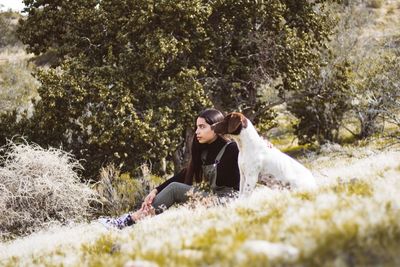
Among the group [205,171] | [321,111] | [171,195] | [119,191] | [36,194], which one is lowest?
[119,191]

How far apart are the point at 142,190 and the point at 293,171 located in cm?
1001

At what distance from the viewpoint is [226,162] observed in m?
8.59

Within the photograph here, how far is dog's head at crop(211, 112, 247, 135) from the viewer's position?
7.27m

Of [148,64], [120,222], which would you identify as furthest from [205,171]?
[148,64]

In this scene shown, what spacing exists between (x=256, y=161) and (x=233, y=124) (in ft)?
2.25

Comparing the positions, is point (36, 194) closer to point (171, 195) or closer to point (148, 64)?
point (148, 64)

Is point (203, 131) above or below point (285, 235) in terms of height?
above

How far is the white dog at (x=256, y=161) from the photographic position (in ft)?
22.7

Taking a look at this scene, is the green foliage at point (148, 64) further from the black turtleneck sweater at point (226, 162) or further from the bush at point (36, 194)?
the black turtleneck sweater at point (226, 162)

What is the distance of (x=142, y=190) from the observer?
16297 millimetres

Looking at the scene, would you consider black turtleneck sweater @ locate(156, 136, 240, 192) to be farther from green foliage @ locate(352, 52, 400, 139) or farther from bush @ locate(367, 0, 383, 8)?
bush @ locate(367, 0, 383, 8)

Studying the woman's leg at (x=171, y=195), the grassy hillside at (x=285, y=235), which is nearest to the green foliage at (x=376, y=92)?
the woman's leg at (x=171, y=195)

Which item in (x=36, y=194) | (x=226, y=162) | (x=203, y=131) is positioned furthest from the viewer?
(x=36, y=194)

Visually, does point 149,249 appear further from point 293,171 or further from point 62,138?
point 62,138
